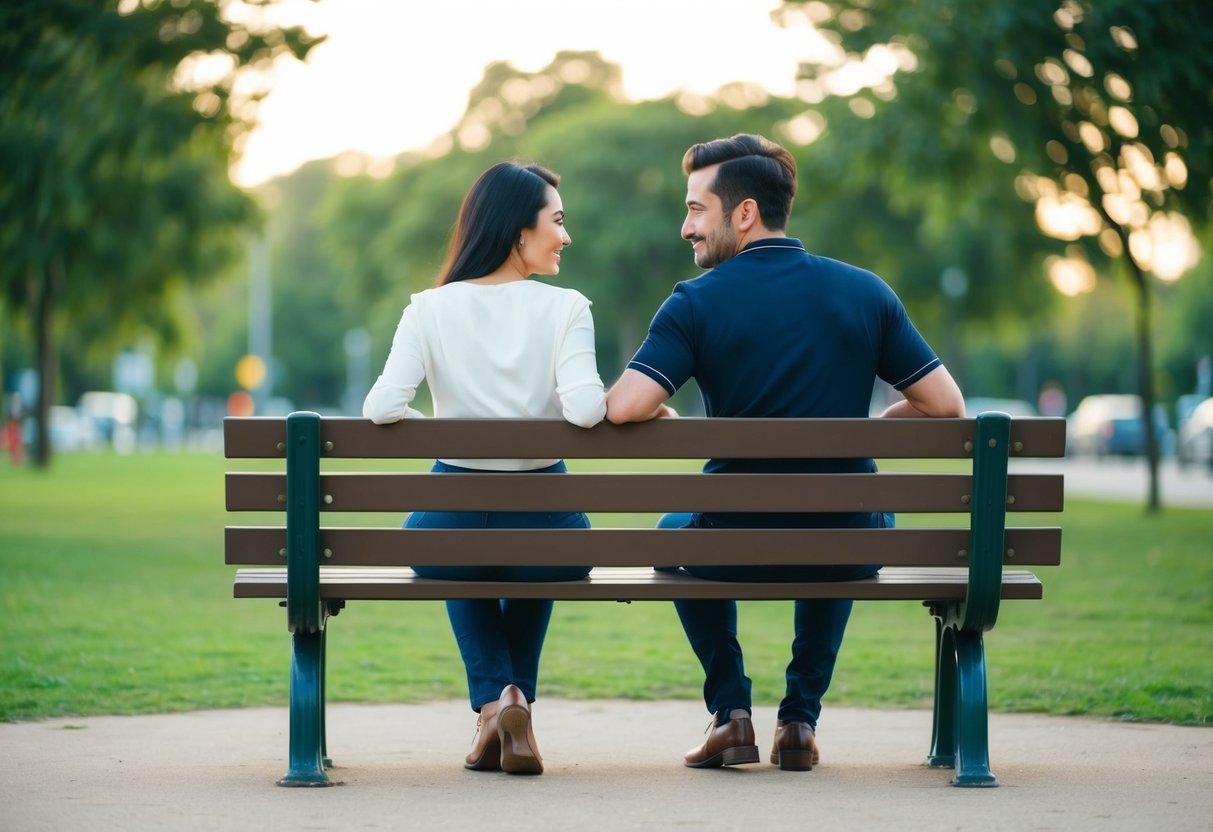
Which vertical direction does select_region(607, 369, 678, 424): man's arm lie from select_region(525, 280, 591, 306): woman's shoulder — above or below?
below

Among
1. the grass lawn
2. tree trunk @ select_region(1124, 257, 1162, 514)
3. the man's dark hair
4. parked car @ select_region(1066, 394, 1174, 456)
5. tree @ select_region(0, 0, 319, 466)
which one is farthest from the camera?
parked car @ select_region(1066, 394, 1174, 456)

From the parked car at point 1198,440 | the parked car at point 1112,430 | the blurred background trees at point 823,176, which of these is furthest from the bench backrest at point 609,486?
the parked car at point 1112,430

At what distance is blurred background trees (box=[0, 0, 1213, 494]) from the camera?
15523mm

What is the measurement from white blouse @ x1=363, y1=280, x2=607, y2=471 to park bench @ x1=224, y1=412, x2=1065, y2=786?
0.27 metres

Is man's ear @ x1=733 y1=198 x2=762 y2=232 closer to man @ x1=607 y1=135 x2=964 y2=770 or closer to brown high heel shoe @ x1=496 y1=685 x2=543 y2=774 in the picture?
man @ x1=607 y1=135 x2=964 y2=770

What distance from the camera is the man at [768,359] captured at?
482cm

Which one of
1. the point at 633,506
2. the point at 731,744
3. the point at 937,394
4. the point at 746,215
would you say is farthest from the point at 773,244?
the point at 731,744

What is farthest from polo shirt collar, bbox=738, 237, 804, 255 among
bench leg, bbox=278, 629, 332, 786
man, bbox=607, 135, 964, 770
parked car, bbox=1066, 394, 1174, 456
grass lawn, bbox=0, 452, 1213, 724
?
parked car, bbox=1066, 394, 1174, 456

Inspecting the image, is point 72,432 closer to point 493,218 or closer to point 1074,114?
point 1074,114

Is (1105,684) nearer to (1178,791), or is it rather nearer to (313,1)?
(1178,791)

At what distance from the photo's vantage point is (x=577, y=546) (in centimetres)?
463

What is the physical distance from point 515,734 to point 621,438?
885 mm

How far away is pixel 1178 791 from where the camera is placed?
15.2 ft

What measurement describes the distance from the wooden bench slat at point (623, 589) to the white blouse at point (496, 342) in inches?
14.7
